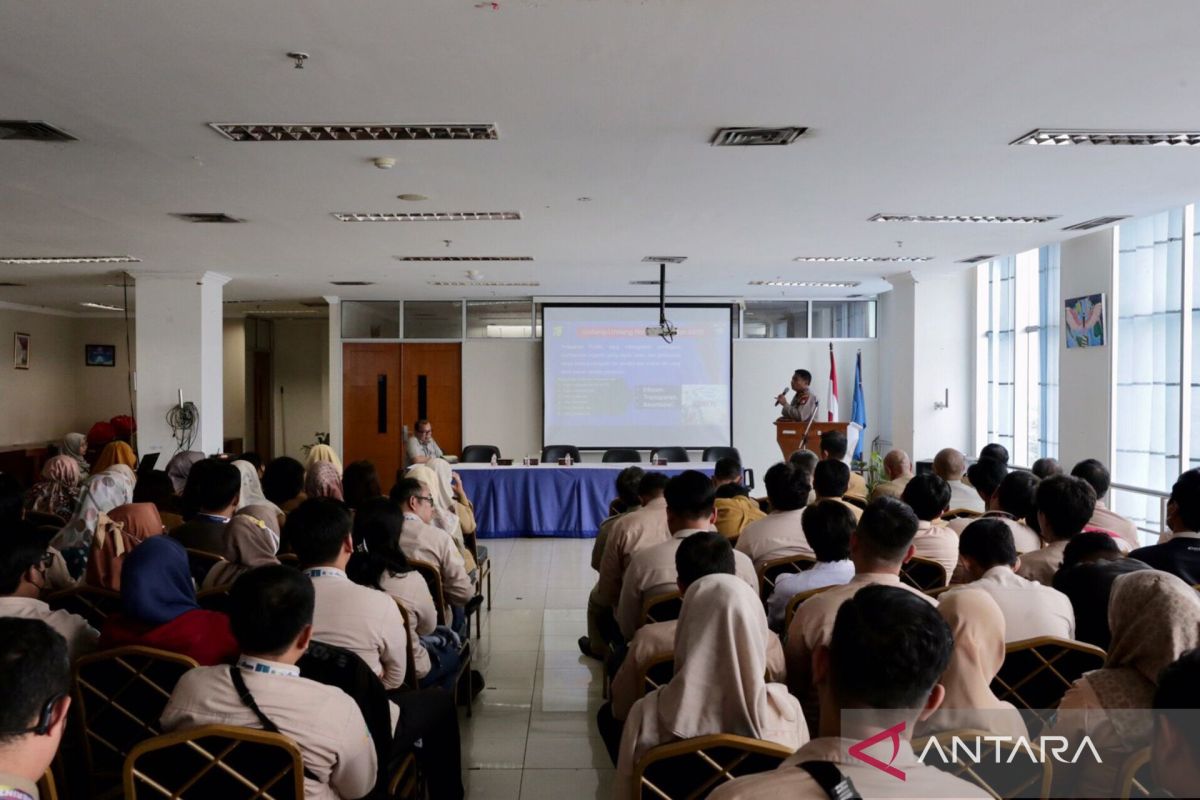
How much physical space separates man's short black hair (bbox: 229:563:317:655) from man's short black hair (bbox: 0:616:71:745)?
45cm

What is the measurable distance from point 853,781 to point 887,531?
157 cm

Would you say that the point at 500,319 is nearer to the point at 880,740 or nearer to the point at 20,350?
the point at 20,350

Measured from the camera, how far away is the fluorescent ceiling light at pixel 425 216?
23.1ft

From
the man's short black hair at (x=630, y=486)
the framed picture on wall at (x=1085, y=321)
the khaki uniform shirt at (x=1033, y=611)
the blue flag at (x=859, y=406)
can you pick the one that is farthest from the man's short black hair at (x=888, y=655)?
the blue flag at (x=859, y=406)

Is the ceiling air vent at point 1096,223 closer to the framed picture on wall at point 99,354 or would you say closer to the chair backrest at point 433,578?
the chair backrest at point 433,578

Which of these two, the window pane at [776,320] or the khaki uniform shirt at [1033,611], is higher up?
the window pane at [776,320]

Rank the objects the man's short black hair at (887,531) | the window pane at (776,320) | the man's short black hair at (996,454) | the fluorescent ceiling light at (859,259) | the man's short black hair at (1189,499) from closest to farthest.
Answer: the man's short black hair at (887,531) → the man's short black hair at (1189,499) → the man's short black hair at (996,454) → the fluorescent ceiling light at (859,259) → the window pane at (776,320)

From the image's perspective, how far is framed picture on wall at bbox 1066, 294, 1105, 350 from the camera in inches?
328

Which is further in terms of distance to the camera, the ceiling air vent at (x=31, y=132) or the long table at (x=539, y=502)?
the long table at (x=539, y=502)

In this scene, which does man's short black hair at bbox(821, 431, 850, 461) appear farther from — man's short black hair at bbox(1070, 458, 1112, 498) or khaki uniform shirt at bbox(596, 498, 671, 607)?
khaki uniform shirt at bbox(596, 498, 671, 607)

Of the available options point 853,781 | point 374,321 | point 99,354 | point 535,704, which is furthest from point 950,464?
point 99,354

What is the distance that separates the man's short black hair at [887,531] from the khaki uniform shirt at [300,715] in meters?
1.62

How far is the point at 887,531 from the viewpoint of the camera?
9.07ft

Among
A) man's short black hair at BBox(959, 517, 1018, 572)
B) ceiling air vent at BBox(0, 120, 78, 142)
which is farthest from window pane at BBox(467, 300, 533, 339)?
man's short black hair at BBox(959, 517, 1018, 572)
